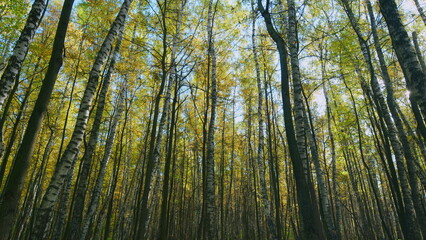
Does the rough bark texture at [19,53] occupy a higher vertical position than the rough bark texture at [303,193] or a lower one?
higher

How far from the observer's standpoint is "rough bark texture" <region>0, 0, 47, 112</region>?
14.6 feet

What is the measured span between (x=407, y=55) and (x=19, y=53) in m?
6.68

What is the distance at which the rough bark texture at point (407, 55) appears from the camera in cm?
299

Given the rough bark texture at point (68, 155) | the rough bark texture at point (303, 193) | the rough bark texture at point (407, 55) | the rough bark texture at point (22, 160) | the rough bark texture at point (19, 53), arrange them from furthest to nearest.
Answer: the rough bark texture at point (19, 53) < the rough bark texture at point (68, 155) < the rough bark texture at point (303, 193) < the rough bark texture at point (407, 55) < the rough bark texture at point (22, 160)

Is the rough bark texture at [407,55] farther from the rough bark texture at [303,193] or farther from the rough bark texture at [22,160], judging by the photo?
the rough bark texture at [22,160]

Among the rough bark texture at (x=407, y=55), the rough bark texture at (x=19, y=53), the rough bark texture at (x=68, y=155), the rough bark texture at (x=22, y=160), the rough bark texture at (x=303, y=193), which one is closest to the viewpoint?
the rough bark texture at (x=22, y=160)

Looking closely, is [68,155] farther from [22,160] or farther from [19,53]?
[19,53]

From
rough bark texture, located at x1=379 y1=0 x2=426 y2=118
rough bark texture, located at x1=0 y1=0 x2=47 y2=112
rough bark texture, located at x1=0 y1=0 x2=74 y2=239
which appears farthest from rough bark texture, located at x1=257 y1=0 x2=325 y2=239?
rough bark texture, located at x1=0 y1=0 x2=47 y2=112

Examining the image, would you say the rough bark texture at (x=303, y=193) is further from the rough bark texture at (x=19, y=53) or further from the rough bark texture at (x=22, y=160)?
the rough bark texture at (x=19, y=53)

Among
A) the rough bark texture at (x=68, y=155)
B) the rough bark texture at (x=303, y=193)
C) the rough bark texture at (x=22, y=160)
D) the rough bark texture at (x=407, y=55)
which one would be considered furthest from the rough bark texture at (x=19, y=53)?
the rough bark texture at (x=407, y=55)

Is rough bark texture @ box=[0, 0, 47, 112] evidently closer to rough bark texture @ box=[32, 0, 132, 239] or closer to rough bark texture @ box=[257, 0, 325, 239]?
rough bark texture @ box=[32, 0, 132, 239]

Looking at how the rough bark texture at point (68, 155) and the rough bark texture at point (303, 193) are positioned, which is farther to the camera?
the rough bark texture at point (68, 155)

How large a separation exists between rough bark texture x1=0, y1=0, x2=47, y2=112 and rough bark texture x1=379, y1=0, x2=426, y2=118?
6.24 meters

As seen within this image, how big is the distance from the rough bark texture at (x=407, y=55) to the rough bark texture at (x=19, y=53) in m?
6.24
